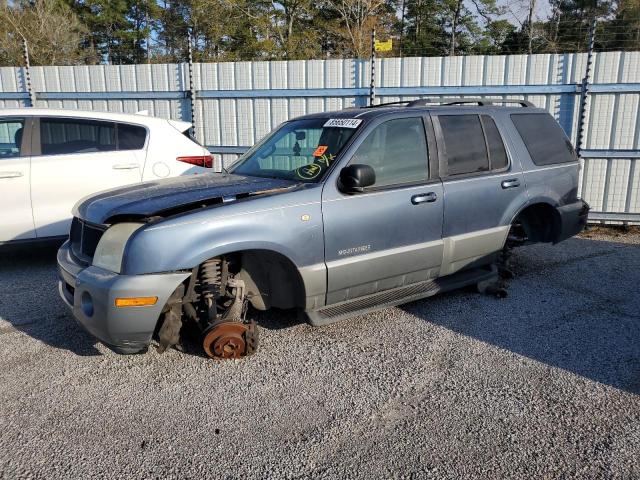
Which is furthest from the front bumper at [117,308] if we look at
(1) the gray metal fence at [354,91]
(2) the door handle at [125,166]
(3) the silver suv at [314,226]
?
(1) the gray metal fence at [354,91]

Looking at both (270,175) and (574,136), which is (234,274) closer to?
(270,175)

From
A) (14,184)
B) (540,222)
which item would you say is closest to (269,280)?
(540,222)

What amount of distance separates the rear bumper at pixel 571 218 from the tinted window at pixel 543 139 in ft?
1.64

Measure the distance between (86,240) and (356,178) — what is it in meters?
2.04

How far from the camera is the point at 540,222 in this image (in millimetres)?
5695

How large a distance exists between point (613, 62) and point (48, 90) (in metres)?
9.81

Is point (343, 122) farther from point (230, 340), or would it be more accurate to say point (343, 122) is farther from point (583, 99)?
point (583, 99)

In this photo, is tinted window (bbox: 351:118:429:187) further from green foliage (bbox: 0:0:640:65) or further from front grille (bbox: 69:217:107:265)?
green foliage (bbox: 0:0:640:65)

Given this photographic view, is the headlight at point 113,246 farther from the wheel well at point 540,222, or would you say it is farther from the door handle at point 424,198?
the wheel well at point 540,222

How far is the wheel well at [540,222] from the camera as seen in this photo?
5.51 m

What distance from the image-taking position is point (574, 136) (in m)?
8.30

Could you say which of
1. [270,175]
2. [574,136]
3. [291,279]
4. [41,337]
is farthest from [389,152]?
[574,136]

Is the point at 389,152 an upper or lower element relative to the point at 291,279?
upper

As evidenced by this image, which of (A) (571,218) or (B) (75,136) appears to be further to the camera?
(B) (75,136)
